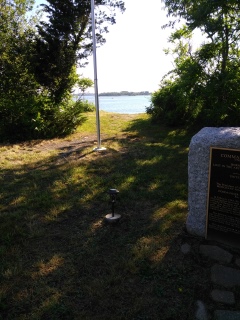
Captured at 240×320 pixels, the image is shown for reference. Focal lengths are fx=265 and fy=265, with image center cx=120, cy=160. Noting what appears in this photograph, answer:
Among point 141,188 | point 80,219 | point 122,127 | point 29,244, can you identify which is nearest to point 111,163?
point 141,188

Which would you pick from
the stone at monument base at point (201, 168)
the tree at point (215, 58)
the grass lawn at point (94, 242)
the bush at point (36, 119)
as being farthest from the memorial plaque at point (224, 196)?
the bush at point (36, 119)

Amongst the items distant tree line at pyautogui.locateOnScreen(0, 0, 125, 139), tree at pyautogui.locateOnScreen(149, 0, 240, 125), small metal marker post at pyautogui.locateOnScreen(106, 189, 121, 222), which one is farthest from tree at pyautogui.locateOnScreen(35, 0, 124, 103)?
small metal marker post at pyautogui.locateOnScreen(106, 189, 121, 222)

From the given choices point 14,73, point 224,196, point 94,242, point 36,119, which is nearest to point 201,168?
point 224,196

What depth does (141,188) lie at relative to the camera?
→ 16.2ft

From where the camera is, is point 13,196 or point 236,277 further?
point 13,196

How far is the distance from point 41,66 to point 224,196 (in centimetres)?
916

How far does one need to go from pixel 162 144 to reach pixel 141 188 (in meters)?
3.59

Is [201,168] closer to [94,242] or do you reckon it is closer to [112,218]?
[112,218]

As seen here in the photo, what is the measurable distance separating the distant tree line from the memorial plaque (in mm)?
7269

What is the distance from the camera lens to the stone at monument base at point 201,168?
308 centimetres

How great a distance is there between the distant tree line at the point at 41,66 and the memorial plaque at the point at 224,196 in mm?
7269

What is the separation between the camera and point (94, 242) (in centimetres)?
334

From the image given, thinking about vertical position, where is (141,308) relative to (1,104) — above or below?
below

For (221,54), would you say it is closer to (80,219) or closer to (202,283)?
(80,219)
